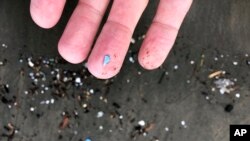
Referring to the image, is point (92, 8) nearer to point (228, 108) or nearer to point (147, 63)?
point (147, 63)

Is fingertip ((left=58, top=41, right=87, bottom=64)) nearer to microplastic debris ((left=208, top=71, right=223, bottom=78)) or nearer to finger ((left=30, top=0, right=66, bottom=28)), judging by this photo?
finger ((left=30, top=0, right=66, bottom=28))

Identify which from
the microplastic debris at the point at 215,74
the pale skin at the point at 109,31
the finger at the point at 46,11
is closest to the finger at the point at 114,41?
the pale skin at the point at 109,31

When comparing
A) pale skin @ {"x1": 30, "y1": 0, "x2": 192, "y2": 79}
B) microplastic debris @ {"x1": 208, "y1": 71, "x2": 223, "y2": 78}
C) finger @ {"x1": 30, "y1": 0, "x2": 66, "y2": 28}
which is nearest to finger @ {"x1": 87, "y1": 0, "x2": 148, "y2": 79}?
pale skin @ {"x1": 30, "y1": 0, "x2": 192, "y2": 79}

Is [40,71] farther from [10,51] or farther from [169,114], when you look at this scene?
[169,114]

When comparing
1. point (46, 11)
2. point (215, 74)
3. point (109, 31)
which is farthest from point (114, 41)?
point (215, 74)

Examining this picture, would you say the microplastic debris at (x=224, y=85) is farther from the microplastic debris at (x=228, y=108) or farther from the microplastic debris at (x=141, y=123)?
the microplastic debris at (x=141, y=123)
